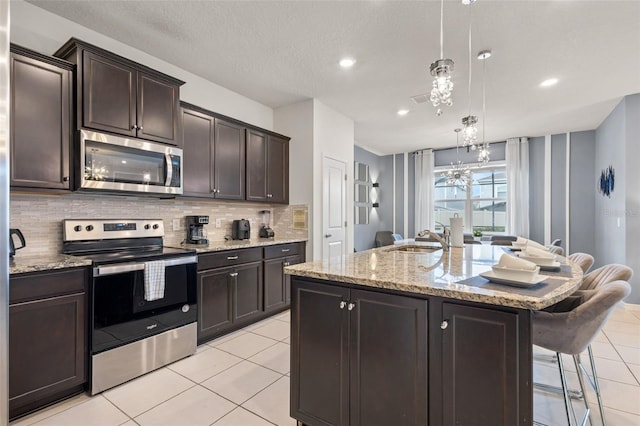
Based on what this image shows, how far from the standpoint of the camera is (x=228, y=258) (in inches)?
122

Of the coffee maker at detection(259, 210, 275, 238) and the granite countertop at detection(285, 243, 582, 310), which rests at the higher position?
the coffee maker at detection(259, 210, 275, 238)

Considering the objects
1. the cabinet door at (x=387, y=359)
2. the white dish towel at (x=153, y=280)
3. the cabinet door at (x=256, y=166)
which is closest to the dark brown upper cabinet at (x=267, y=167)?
the cabinet door at (x=256, y=166)

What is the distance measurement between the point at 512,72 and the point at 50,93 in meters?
4.24

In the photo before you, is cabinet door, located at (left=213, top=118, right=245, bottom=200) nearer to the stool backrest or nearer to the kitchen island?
the kitchen island

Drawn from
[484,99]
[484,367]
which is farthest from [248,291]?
[484,99]

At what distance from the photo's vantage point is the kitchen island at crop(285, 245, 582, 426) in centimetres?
118

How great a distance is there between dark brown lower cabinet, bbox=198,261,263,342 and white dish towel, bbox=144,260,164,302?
0.43m

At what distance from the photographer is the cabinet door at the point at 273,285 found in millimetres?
3574

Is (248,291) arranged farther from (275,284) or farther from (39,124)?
(39,124)

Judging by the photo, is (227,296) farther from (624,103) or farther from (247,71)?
(624,103)

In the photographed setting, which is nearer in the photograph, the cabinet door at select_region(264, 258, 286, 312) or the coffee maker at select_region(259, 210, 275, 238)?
the cabinet door at select_region(264, 258, 286, 312)

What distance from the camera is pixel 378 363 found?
1.46 m

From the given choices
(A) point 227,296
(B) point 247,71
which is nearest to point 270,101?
(B) point 247,71

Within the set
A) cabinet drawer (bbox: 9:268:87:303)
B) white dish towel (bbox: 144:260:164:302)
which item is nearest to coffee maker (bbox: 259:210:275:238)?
white dish towel (bbox: 144:260:164:302)
